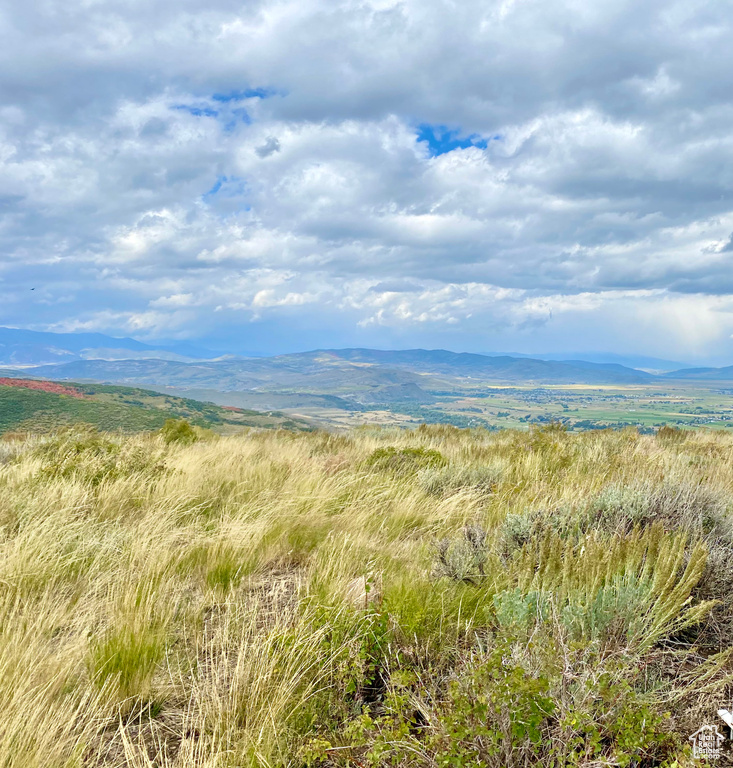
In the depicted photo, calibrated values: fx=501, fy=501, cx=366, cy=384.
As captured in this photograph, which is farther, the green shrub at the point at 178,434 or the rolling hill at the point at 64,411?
the rolling hill at the point at 64,411

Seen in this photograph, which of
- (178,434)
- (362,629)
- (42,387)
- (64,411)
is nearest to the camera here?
(362,629)

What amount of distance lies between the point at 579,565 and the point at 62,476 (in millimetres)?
6449

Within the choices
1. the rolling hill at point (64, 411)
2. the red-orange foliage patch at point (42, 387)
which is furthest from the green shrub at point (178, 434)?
the red-orange foliage patch at point (42, 387)

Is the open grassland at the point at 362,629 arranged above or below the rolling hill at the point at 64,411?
above

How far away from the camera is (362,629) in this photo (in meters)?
3.03

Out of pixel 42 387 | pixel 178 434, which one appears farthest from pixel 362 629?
pixel 42 387

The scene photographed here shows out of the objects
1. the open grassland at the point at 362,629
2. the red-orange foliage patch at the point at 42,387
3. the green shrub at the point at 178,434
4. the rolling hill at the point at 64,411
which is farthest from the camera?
the red-orange foliage patch at the point at 42,387

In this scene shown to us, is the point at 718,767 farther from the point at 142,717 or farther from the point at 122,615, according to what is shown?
the point at 122,615

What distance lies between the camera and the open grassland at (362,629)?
219 centimetres

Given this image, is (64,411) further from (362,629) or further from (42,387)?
(362,629)

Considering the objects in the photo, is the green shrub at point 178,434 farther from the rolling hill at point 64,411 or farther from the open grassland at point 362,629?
the rolling hill at point 64,411

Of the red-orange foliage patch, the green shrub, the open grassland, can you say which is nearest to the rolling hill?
the red-orange foliage patch

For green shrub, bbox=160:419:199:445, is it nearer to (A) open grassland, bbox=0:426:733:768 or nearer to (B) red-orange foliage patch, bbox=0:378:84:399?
(A) open grassland, bbox=0:426:733:768

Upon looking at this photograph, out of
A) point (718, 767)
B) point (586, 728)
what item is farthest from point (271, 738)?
point (718, 767)
